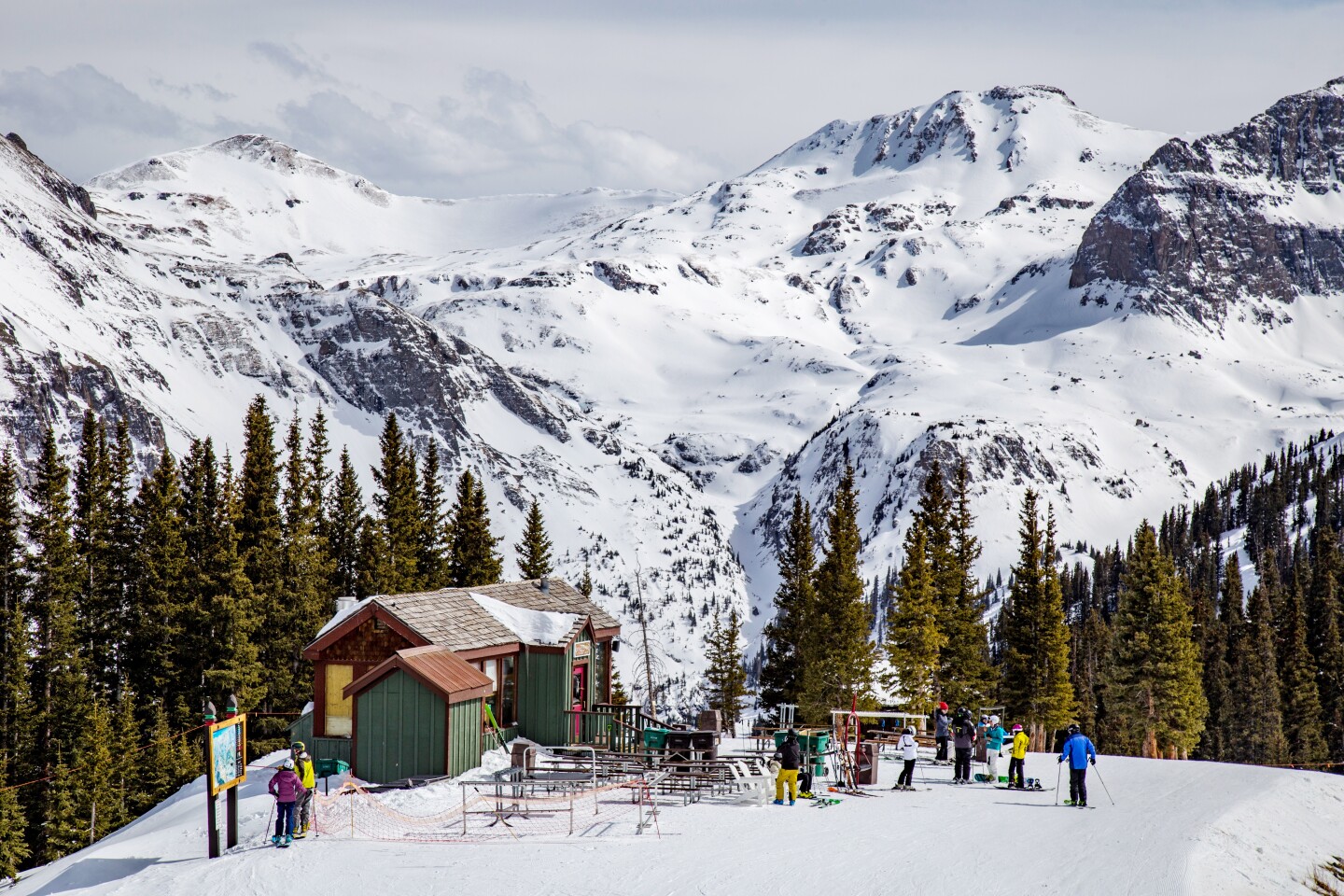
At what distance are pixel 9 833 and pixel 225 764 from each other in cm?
2253

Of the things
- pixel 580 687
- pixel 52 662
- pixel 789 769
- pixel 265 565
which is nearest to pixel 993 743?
pixel 789 769

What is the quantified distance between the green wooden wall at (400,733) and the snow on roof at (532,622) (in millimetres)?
7468

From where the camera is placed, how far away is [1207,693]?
259ft

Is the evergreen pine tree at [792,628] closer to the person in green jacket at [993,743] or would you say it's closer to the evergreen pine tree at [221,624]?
the person in green jacket at [993,743]

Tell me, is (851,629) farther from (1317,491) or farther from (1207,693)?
(1317,491)

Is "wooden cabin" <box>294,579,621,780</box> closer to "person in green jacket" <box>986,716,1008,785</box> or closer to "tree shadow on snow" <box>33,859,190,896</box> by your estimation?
"tree shadow on snow" <box>33,859,190,896</box>

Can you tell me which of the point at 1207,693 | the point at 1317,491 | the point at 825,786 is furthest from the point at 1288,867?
the point at 1317,491

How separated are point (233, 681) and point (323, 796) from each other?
23906 mm

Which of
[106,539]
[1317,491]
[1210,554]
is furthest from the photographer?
[1317,491]

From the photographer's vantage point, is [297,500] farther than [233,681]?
Yes

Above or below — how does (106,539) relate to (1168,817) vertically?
above

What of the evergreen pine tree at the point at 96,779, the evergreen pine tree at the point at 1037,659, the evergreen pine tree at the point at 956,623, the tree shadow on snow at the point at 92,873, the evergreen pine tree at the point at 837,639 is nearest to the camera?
the tree shadow on snow at the point at 92,873

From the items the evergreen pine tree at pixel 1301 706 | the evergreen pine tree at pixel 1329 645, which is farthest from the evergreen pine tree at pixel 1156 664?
the evergreen pine tree at pixel 1329 645

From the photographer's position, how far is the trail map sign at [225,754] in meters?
22.7
